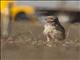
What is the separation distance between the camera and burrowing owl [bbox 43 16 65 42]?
3.81m

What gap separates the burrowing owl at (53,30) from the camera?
12.5ft

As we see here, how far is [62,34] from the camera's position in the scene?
3951mm

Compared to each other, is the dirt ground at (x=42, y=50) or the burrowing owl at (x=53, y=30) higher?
the burrowing owl at (x=53, y=30)

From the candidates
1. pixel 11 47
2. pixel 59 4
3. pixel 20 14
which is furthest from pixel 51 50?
pixel 20 14

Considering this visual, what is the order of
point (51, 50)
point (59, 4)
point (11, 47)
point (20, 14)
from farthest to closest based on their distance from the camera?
point (20, 14)
point (59, 4)
point (11, 47)
point (51, 50)

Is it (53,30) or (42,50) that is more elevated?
(53,30)

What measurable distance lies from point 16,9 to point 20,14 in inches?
20.1

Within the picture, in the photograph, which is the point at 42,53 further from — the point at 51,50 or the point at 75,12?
the point at 75,12

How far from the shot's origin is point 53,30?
12.6ft

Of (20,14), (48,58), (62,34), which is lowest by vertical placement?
(20,14)

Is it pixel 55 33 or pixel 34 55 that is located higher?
pixel 55 33

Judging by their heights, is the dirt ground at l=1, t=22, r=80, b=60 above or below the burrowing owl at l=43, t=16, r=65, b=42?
below

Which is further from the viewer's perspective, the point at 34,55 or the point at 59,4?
the point at 59,4

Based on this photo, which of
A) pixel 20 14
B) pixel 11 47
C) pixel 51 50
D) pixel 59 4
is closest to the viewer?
pixel 51 50
